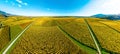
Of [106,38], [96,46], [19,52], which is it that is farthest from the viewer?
[106,38]

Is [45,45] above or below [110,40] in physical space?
below

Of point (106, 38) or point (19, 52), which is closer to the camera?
point (19, 52)

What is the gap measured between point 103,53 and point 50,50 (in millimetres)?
19854

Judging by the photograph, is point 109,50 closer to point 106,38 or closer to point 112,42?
point 112,42

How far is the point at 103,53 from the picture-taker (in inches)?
2094

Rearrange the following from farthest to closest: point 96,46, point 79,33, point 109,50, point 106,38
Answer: point 79,33 < point 106,38 < point 96,46 < point 109,50

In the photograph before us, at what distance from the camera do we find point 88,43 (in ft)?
212

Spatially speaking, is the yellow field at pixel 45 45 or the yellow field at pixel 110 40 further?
the yellow field at pixel 110 40

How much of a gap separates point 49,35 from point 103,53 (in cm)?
3104

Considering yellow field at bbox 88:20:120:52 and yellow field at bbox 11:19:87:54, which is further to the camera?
yellow field at bbox 88:20:120:52

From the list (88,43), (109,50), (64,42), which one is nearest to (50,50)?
(64,42)

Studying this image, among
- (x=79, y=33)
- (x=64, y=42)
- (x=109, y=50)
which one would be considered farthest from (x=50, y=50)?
(x=79, y=33)

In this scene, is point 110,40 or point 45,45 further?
point 110,40

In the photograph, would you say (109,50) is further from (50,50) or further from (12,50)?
(12,50)
